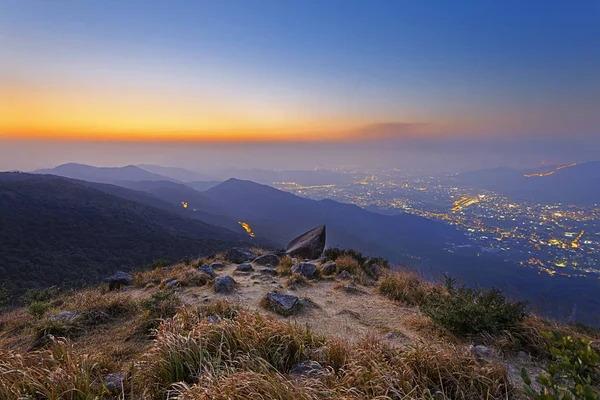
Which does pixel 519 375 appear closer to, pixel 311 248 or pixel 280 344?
pixel 280 344

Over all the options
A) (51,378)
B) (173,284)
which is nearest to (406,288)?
(173,284)

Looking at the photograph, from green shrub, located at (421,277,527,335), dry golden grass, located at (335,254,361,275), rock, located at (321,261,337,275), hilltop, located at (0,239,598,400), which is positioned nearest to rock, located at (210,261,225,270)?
hilltop, located at (0,239,598,400)

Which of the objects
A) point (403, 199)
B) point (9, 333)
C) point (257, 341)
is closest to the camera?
point (257, 341)

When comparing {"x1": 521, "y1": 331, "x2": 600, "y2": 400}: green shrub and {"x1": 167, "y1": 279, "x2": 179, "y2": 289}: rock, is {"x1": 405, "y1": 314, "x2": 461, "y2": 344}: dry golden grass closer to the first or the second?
{"x1": 521, "y1": 331, "x2": 600, "y2": 400}: green shrub

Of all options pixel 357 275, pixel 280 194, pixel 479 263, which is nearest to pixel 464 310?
pixel 357 275

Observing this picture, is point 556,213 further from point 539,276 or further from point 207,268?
point 207,268

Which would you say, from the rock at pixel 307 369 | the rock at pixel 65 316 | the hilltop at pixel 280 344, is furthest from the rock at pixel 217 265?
the rock at pixel 307 369
